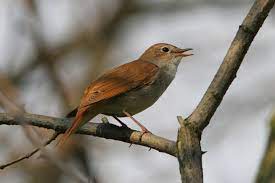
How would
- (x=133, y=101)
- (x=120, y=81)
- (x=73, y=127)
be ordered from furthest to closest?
(x=120, y=81) → (x=133, y=101) → (x=73, y=127)

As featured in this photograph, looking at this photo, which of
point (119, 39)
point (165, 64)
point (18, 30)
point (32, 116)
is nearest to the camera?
point (18, 30)

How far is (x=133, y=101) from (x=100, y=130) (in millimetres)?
992

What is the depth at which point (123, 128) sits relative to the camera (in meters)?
4.70

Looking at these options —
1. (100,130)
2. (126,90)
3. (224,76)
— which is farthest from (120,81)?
(224,76)

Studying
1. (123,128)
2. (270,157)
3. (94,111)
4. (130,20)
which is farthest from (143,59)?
(130,20)

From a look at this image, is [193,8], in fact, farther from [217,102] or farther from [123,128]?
[217,102]

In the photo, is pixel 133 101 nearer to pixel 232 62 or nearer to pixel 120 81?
pixel 120 81

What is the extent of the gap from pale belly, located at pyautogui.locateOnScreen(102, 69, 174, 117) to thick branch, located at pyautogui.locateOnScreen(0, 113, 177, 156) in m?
0.58

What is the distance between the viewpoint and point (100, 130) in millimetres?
4488

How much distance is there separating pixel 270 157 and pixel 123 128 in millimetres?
1291

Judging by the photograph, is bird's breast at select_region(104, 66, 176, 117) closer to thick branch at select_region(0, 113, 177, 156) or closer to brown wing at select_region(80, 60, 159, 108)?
brown wing at select_region(80, 60, 159, 108)

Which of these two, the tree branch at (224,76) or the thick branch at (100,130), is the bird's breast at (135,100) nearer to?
the thick branch at (100,130)

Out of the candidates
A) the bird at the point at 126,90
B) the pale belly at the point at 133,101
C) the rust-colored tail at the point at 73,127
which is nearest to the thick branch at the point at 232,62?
the rust-colored tail at the point at 73,127

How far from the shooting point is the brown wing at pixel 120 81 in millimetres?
5176
